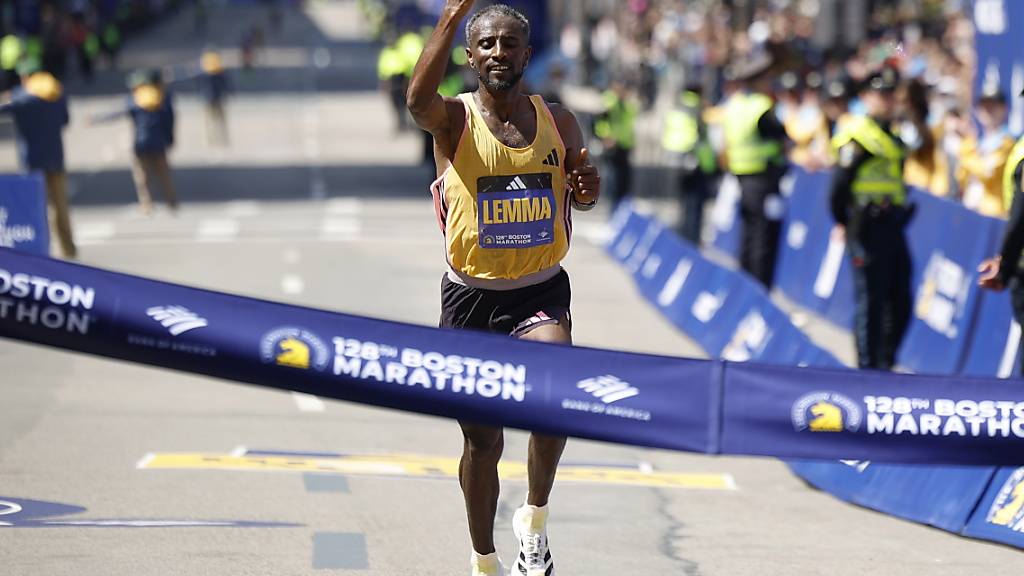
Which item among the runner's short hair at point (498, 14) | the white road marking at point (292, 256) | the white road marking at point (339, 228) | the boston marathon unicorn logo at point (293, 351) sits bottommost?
the white road marking at point (339, 228)

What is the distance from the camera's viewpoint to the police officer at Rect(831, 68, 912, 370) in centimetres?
1228

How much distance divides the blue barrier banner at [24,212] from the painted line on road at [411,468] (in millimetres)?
8635

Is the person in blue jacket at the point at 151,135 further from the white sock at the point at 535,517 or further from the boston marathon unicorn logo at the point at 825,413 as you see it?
the boston marathon unicorn logo at the point at 825,413

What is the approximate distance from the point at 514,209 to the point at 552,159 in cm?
24

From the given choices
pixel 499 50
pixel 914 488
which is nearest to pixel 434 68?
pixel 499 50

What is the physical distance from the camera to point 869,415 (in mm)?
5645

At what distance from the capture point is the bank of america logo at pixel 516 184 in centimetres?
652

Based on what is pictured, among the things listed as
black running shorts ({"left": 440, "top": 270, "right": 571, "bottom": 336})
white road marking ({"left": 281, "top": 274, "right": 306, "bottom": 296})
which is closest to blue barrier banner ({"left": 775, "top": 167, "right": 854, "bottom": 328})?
white road marking ({"left": 281, "top": 274, "right": 306, "bottom": 296})

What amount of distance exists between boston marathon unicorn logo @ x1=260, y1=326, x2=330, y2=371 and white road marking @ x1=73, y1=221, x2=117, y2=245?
1665cm

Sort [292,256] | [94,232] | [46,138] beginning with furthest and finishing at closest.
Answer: [94,232] < [292,256] < [46,138]

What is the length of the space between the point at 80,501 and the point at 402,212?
1818cm

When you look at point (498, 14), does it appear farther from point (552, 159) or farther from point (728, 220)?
point (728, 220)

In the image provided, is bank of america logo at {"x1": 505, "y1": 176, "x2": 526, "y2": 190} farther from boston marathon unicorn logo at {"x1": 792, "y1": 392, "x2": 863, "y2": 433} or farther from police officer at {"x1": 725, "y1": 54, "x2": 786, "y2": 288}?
police officer at {"x1": 725, "y1": 54, "x2": 786, "y2": 288}

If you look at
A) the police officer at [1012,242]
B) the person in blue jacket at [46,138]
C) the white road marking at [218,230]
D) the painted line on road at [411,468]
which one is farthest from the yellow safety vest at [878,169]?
the white road marking at [218,230]
